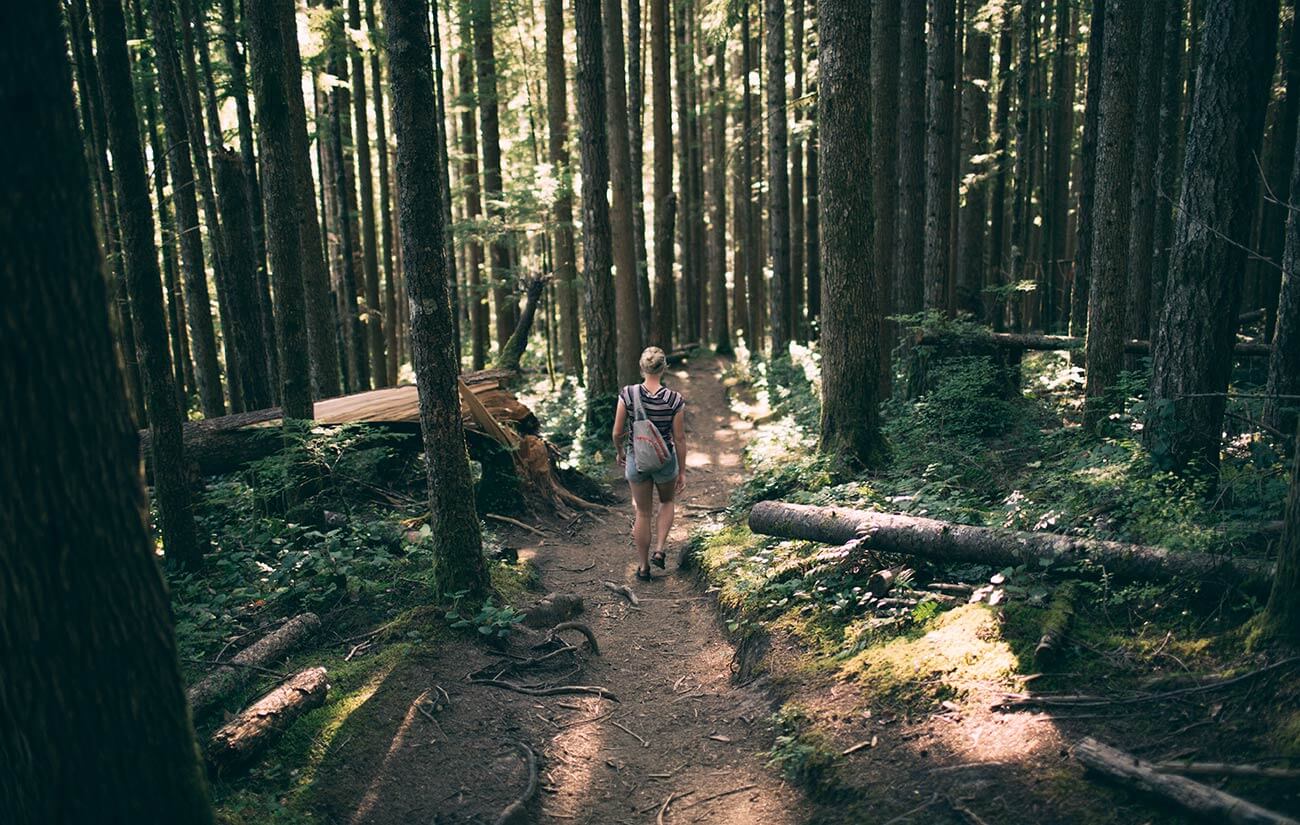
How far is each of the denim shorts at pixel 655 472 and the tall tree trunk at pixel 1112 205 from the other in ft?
17.6

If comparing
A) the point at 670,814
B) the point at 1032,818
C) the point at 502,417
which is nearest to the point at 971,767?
the point at 1032,818

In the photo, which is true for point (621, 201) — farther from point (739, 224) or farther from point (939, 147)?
point (739, 224)

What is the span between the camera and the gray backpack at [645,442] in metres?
8.73

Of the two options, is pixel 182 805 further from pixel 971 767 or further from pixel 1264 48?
pixel 1264 48

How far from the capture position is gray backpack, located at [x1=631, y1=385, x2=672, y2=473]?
873 centimetres

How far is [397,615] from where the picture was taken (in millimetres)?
6934

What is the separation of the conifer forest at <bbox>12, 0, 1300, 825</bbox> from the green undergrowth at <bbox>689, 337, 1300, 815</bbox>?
3 centimetres

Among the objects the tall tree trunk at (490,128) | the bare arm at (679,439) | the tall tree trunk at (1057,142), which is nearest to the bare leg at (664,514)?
the bare arm at (679,439)

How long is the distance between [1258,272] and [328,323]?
23.6 meters

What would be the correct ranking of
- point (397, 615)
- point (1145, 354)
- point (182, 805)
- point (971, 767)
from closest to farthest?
point (182, 805), point (971, 767), point (397, 615), point (1145, 354)

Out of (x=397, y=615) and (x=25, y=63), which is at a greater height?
(x=25, y=63)

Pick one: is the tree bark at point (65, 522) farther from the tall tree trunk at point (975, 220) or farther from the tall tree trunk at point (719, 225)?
the tall tree trunk at point (719, 225)

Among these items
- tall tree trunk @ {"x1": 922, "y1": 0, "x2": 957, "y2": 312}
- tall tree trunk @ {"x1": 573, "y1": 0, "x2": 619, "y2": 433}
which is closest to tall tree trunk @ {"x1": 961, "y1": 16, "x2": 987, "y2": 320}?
tall tree trunk @ {"x1": 922, "y1": 0, "x2": 957, "y2": 312}

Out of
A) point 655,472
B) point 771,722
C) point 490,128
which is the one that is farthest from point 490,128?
point 771,722
